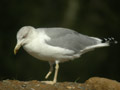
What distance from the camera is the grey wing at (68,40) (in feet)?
15.6

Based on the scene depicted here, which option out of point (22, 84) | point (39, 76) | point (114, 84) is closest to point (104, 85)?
point (114, 84)

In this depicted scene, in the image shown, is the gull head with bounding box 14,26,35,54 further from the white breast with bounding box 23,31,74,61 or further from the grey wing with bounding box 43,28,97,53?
the grey wing with bounding box 43,28,97,53

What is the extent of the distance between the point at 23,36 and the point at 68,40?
66 centimetres

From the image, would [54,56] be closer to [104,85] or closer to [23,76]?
[104,85]

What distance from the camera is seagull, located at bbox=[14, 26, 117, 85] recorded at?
4.56m

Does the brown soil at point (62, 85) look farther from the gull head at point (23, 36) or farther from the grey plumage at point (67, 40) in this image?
the grey plumage at point (67, 40)

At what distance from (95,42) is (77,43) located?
0.29 meters

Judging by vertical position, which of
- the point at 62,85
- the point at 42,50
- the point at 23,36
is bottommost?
the point at 62,85

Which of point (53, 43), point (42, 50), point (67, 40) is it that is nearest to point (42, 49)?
point (42, 50)

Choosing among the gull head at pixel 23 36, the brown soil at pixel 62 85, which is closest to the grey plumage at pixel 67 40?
the gull head at pixel 23 36

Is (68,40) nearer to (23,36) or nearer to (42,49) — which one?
(42,49)

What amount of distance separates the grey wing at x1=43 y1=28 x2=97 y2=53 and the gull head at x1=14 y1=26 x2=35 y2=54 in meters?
0.23

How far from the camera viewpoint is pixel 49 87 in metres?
4.38

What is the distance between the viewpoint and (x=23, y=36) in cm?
454
